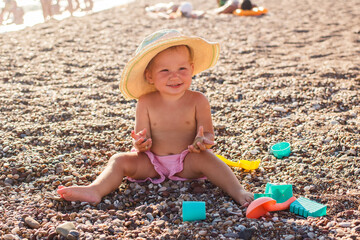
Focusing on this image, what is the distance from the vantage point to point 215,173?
2.61 m

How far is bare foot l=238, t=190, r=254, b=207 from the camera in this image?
237cm

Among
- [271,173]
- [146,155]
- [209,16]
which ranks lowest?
[271,173]

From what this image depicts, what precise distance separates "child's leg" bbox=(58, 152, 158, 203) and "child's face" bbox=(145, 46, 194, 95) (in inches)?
19.4

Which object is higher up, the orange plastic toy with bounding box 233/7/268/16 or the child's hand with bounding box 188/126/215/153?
the orange plastic toy with bounding box 233/7/268/16

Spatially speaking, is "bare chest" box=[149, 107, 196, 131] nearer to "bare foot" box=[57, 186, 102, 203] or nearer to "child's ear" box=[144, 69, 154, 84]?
"child's ear" box=[144, 69, 154, 84]

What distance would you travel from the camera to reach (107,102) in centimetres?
417

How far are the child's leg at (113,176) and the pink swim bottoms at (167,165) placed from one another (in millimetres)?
33

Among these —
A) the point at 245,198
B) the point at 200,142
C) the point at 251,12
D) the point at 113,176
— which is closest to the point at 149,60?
the point at 200,142

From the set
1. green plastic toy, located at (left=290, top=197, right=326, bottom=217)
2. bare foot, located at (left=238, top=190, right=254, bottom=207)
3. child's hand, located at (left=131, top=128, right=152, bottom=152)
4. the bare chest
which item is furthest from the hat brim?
green plastic toy, located at (left=290, top=197, right=326, bottom=217)

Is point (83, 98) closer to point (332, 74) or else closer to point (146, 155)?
point (146, 155)

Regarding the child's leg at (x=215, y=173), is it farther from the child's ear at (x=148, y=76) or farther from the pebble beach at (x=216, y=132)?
the child's ear at (x=148, y=76)

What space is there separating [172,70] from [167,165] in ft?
2.07

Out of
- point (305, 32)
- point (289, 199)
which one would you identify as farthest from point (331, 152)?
point (305, 32)

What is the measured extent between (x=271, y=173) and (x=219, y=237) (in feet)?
3.06
